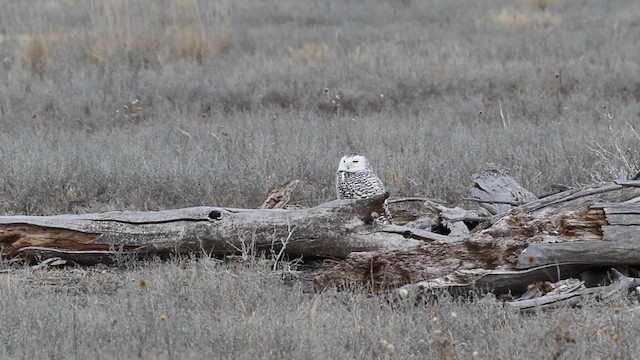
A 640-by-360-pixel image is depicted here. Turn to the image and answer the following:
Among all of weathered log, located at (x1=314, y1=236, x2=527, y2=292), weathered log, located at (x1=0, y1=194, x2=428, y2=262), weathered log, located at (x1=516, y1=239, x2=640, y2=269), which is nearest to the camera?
weathered log, located at (x1=516, y1=239, x2=640, y2=269)

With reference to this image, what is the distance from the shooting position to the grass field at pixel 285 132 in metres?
4.39

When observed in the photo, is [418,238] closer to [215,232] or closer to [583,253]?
[583,253]

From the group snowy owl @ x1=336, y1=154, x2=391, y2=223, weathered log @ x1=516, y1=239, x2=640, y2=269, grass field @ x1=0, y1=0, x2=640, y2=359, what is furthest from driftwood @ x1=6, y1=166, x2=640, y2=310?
snowy owl @ x1=336, y1=154, x2=391, y2=223

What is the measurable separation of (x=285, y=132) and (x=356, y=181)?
3669 millimetres

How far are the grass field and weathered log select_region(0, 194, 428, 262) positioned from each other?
174mm

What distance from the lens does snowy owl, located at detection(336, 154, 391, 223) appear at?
6371mm

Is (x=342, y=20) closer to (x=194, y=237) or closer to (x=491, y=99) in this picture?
(x=491, y=99)

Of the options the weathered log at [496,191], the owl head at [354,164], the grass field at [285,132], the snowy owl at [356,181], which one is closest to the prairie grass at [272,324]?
the grass field at [285,132]

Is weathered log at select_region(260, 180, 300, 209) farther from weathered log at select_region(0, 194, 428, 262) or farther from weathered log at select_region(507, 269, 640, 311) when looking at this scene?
weathered log at select_region(507, 269, 640, 311)

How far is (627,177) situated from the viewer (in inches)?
258

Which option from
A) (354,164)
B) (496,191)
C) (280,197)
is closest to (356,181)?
(354,164)

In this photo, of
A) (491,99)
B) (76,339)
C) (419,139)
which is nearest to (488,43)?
(491,99)

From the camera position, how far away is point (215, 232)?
18.9 feet

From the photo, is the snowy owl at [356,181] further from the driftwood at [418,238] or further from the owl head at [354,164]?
the driftwood at [418,238]
